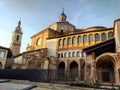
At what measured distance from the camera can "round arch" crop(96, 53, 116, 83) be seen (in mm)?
18913

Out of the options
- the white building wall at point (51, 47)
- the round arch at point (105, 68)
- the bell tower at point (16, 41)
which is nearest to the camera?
the round arch at point (105, 68)

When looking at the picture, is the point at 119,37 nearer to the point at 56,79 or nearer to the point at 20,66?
the point at 56,79

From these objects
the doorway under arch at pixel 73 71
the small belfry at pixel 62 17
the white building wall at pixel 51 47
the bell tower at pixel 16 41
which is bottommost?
the doorway under arch at pixel 73 71

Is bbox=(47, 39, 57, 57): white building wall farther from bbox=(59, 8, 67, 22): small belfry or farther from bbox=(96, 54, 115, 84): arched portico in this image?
bbox=(96, 54, 115, 84): arched portico

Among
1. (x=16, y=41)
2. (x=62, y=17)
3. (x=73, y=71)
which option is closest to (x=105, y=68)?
(x=73, y=71)

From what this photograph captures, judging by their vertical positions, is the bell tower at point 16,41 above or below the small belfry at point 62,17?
below

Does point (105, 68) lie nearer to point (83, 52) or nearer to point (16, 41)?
point (83, 52)

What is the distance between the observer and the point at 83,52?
1148 inches

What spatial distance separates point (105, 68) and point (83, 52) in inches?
351

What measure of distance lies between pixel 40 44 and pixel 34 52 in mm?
6185

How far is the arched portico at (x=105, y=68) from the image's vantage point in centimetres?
1896

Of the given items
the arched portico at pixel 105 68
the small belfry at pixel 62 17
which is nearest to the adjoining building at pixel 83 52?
the arched portico at pixel 105 68

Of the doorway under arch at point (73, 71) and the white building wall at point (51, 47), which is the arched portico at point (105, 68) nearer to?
the doorway under arch at point (73, 71)

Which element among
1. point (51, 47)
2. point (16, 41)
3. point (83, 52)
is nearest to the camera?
point (83, 52)
